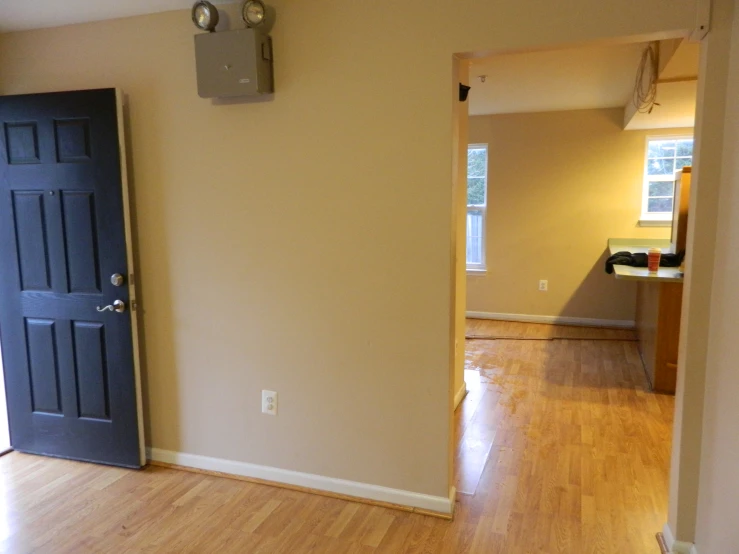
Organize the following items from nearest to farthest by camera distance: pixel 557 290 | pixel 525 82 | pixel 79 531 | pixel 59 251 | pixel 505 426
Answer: pixel 79 531 → pixel 59 251 → pixel 505 426 → pixel 525 82 → pixel 557 290

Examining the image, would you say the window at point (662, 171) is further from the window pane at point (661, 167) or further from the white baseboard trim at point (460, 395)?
the white baseboard trim at point (460, 395)

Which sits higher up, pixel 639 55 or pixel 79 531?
pixel 639 55

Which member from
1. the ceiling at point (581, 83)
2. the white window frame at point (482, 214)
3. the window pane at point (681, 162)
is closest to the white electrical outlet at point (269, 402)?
the ceiling at point (581, 83)

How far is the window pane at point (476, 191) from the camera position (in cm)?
608

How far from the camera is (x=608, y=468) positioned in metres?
2.81

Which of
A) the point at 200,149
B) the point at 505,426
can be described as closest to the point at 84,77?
the point at 200,149

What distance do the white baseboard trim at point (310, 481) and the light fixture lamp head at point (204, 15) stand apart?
6.82ft

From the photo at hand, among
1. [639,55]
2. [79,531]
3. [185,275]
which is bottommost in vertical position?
[79,531]

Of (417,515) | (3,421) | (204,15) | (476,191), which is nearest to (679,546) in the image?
(417,515)

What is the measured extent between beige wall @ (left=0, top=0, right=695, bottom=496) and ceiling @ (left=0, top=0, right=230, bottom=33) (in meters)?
0.06

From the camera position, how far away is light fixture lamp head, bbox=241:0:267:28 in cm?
229

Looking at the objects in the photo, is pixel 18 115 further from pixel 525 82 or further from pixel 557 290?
pixel 557 290

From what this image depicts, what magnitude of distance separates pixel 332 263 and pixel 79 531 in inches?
62.3

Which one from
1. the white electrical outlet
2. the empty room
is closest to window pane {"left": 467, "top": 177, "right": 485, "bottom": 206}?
the empty room
